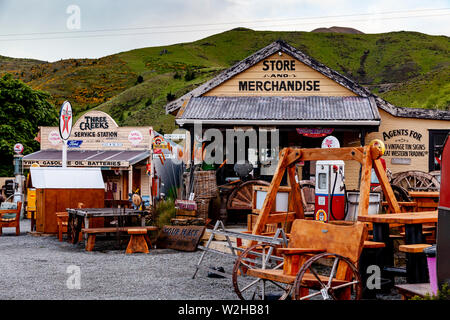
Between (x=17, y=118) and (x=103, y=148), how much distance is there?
55.7ft

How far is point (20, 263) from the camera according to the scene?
930cm

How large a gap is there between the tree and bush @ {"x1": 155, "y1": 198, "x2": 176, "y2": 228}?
28.2 m

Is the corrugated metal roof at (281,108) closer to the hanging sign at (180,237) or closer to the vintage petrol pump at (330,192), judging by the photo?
the hanging sign at (180,237)

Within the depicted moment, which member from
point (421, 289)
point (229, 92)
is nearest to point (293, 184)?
point (421, 289)

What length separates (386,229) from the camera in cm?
673

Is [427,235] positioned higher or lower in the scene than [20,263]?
higher

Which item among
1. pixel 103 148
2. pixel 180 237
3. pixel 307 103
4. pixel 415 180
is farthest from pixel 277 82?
pixel 103 148

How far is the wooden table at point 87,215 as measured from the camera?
10.8 metres

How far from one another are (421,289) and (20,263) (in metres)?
6.79

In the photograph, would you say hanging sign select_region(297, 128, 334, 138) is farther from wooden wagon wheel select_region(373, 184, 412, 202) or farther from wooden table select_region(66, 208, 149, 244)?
wooden table select_region(66, 208, 149, 244)

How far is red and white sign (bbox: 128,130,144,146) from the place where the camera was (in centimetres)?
2523

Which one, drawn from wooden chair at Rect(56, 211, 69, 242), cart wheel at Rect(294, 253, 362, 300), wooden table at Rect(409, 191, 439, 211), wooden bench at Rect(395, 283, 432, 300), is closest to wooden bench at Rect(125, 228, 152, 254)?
wooden chair at Rect(56, 211, 69, 242)

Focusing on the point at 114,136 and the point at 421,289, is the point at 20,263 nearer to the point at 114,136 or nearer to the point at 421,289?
the point at 421,289
